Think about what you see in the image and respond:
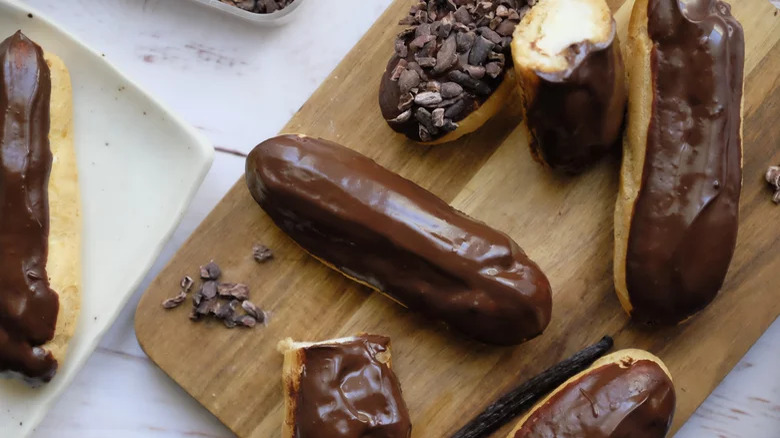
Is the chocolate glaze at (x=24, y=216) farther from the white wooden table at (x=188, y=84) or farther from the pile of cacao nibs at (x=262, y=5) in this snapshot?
the pile of cacao nibs at (x=262, y=5)

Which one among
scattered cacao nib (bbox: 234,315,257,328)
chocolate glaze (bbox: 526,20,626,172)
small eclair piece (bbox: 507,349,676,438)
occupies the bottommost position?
scattered cacao nib (bbox: 234,315,257,328)

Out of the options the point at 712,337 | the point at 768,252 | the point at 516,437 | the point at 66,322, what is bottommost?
the point at 66,322

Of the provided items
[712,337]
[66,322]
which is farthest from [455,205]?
[66,322]

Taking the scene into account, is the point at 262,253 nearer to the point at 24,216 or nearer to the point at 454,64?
the point at 24,216

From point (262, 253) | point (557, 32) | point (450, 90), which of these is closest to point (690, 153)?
point (557, 32)

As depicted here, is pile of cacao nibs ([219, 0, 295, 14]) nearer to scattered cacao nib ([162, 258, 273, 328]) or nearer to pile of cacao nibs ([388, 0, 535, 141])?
pile of cacao nibs ([388, 0, 535, 141])

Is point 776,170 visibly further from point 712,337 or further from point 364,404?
point 364,404

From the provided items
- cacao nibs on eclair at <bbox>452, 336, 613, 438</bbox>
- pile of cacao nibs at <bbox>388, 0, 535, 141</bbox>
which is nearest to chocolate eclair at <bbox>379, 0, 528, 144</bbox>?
pile of cacao nibs at <bbox>388, 0, 535, 141</bbox>
